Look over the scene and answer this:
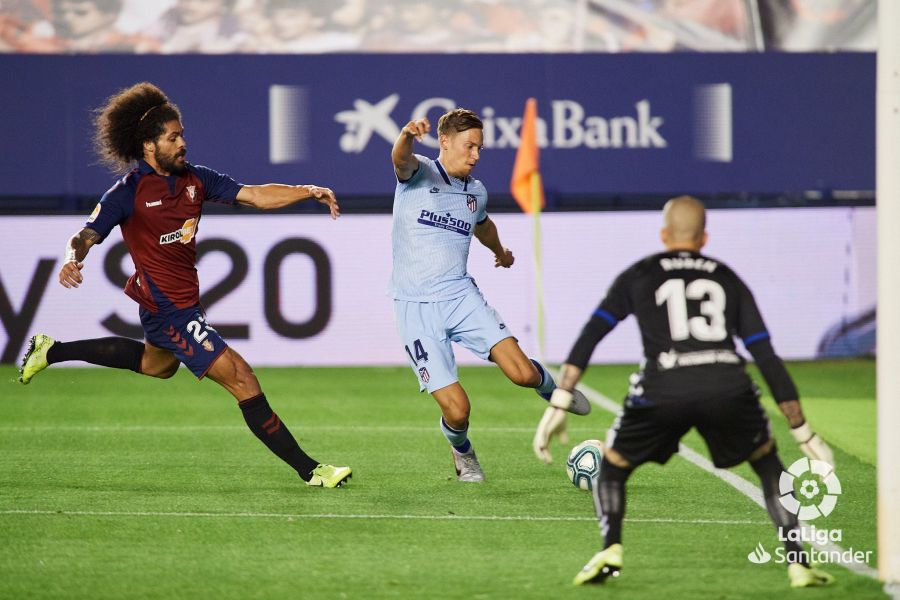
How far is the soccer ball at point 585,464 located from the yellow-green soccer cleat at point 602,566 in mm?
2247

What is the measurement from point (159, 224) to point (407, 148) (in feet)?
4.70

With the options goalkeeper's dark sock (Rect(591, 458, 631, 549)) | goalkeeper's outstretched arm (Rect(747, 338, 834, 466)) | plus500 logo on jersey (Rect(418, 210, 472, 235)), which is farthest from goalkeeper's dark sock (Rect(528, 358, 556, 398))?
goalkeeper's outstretched arm (Rect(747, 338, 834, 466))

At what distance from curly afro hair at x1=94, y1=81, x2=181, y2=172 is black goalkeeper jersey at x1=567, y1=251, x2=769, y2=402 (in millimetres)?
3295

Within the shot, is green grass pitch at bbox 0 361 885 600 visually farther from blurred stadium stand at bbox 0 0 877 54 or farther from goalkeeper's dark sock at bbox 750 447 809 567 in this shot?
blurred stadium stand at bbox 0 0 877 54

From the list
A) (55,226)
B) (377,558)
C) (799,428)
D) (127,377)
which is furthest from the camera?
(55,226)

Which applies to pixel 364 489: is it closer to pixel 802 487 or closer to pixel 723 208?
pixel 802 487

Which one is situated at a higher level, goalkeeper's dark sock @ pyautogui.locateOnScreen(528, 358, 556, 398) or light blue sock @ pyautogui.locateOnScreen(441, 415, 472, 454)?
goalkeeper's dark sock @ pyautogui.locateOnScreen(528, 358, 556, 398)

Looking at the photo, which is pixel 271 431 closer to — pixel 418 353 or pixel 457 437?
pixel 418 353

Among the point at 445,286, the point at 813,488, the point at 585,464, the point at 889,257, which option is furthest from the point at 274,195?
the point at 889,257

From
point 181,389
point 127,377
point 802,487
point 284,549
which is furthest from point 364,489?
point 127,377

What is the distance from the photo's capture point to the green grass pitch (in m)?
5.57

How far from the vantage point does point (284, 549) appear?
6.17m

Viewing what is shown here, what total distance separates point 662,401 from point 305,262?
1085 centimetres

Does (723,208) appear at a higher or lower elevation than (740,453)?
higher
